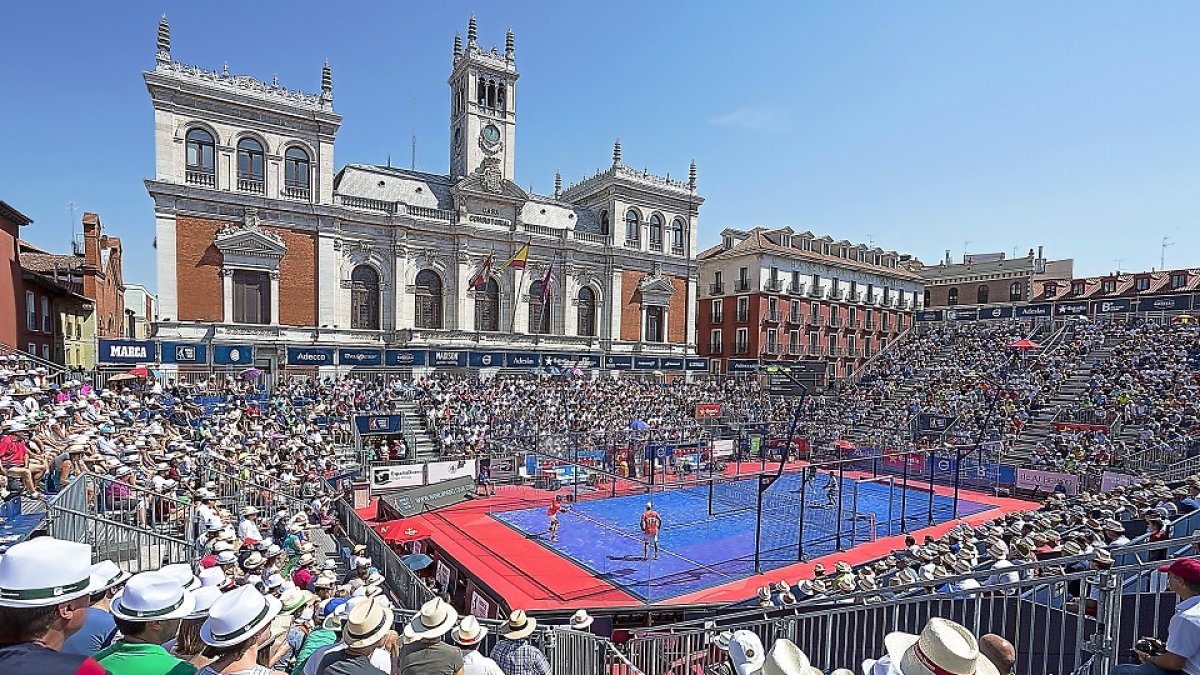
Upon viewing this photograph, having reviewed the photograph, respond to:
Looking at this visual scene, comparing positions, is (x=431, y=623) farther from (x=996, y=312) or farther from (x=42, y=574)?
(x=996, y=312)

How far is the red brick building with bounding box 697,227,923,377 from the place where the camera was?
167 ft

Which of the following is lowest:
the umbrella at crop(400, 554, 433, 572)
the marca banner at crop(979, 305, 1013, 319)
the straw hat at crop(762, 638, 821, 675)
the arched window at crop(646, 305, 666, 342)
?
the umbrella at crop(400, 554, 433, 572)

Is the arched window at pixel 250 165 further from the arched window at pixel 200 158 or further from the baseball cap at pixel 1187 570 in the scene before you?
the baseball cap at pixel 1187 570

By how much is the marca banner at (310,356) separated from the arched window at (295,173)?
9697mm

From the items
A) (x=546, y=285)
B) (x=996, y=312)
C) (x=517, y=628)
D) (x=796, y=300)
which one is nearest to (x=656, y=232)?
(x=546, y=285)

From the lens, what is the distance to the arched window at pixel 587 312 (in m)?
44.6

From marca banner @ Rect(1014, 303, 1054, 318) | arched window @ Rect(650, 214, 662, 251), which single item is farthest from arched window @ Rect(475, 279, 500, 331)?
marca banner @ Rect(1014, 303, 1054, 318)

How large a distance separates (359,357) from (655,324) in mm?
23957

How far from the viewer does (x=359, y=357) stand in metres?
31.2

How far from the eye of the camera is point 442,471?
79.4 ft

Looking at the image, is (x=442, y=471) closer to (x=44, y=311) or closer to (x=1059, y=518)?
(x=1059, y=518)

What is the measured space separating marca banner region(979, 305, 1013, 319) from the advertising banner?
4891 centimetres

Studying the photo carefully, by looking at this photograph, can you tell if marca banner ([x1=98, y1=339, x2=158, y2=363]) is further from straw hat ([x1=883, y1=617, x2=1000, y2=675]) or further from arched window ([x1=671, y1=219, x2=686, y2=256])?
arched window ([x1=671, y1=219, x2=686, y2=256])

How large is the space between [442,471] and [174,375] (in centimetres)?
1426
